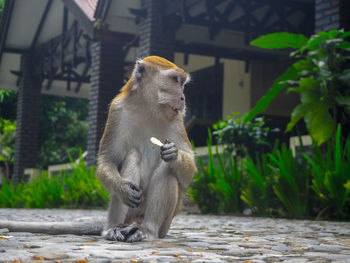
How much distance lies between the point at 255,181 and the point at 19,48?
41.4 ft

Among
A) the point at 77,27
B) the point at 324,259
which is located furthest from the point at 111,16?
the point at 324,259

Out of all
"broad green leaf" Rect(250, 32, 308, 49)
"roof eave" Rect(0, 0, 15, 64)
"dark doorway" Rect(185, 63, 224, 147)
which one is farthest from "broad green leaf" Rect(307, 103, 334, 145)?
"roof eave" Rect(0, 0, 15, 64)

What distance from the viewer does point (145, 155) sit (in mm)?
4176

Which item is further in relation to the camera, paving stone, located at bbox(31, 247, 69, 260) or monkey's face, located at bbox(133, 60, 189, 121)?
monkey's face, located at bbox(133, 60, 189, 121)

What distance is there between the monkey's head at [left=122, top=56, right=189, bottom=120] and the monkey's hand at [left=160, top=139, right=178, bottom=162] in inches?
11.0

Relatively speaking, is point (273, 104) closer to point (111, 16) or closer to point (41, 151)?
point (111, 16)

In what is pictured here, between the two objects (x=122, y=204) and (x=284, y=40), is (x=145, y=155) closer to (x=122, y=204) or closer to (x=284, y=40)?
(x=122, y=204)

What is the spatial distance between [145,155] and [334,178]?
352 cm

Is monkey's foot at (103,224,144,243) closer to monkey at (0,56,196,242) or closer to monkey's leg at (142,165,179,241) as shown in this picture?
monkey at (0,56,196,242)

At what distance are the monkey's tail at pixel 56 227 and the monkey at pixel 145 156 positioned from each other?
0.29 m

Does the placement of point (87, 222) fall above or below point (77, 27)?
below

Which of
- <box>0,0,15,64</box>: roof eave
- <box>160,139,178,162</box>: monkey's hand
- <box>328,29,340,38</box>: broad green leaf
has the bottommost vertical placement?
<box>160,139,178,162</box>: monkey's hand

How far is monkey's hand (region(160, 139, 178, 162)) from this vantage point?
151 inches

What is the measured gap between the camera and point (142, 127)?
417 centimetres
